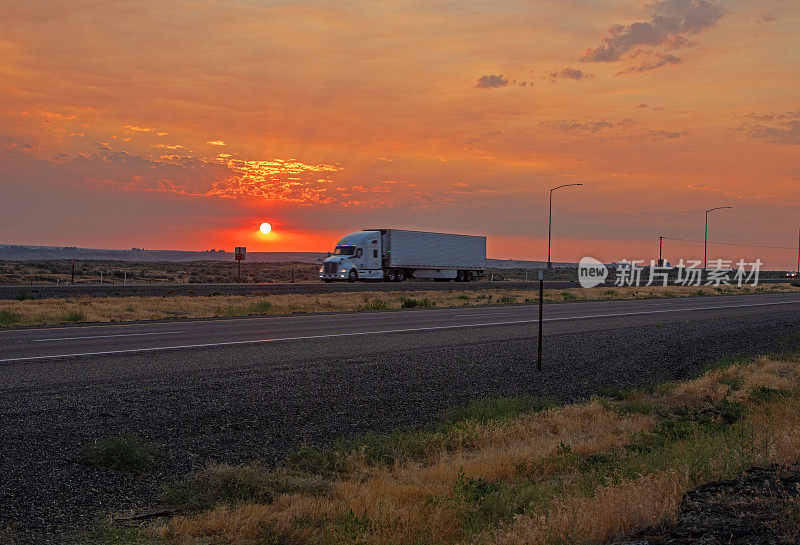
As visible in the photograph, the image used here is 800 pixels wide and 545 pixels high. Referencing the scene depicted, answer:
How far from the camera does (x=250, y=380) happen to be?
1119 centimetres

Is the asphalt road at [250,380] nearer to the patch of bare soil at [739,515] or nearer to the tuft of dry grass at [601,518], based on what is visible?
the tuft of dry grass at [601,518]

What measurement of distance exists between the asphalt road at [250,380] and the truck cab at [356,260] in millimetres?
31706

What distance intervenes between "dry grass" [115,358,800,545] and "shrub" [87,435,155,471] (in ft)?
3.17

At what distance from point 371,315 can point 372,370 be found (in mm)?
12357

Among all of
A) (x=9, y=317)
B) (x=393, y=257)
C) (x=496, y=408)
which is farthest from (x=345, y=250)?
(x=496, y=408)

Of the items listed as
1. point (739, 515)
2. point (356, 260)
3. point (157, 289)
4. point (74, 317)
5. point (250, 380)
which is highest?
point (356, 260)

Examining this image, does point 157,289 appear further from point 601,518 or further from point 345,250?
point 601,518

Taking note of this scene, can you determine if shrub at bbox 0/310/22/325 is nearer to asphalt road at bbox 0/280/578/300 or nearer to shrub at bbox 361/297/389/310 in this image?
asphalt road at bbox 0/280/578/300

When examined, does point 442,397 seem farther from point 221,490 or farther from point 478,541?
point 478,541

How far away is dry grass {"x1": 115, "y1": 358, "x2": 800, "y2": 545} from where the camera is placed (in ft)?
17.2

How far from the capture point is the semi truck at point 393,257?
54531 mm

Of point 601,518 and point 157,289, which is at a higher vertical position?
point 157,289

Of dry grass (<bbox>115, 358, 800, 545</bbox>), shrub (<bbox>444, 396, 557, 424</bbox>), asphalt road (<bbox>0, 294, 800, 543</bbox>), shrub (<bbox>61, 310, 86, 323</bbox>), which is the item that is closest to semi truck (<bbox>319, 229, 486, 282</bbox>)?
asphalt road (<bbox>0, 294, 800, 543</bbox>)

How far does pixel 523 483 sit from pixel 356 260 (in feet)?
157
